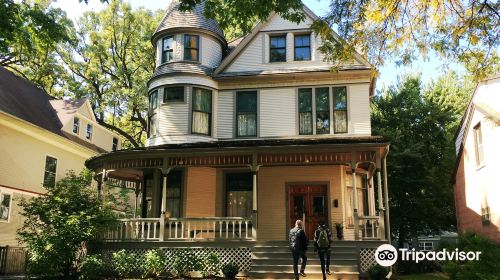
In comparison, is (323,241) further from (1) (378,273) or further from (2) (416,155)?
(2) (416,155)

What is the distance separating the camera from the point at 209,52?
21.6 meters

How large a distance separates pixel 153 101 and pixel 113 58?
15423 millimetres

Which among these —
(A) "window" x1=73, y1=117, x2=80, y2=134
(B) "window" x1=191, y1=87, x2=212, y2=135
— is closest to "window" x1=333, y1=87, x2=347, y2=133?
(B) "window" x1=191, y1=87, x2=212, y2=135

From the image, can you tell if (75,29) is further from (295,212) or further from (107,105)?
(295,212)

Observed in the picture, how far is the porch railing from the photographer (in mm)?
16594

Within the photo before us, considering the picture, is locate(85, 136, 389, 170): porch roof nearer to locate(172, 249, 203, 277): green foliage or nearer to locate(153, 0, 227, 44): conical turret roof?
locate(172, 249, 203, 277): green foliage

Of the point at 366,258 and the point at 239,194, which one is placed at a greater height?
the point at 239,194

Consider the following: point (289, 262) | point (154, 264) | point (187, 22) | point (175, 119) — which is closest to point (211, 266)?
point (154, 264)

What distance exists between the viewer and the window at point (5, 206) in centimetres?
2185

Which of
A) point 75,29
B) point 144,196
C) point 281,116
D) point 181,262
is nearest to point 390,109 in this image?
point 281,116

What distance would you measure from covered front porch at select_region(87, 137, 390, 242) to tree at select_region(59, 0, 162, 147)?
15140 millimetres

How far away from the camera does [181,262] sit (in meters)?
15.3

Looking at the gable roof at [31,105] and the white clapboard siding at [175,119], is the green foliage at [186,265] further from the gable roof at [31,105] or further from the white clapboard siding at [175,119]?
the gable roof at [31,105]

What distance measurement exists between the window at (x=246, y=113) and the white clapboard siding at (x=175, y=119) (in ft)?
7.59
